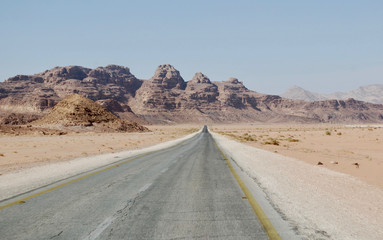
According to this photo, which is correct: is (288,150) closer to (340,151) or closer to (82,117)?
(340,151)

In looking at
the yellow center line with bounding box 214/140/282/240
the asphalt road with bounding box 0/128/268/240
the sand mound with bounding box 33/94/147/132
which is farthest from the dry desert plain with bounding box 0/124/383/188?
the sand mound with bounding box 33/94/147/132

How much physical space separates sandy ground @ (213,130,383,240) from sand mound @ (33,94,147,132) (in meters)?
75.8

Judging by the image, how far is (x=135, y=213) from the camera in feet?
21.0

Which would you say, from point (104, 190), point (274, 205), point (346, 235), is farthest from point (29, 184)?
point (346, 235)

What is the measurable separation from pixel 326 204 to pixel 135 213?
451 centimetres

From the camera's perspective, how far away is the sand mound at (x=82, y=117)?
81.1 m

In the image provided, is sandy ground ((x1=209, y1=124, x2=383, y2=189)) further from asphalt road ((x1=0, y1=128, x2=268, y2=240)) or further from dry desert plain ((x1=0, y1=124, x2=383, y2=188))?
asphalt road ((x1=0, y1=128, x2=268, y2=240))

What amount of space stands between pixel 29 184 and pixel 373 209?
10083mm

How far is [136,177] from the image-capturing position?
1145 centimetres

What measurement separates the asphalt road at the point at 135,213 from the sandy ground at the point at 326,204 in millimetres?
923

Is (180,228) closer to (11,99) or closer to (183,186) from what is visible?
(183,186)

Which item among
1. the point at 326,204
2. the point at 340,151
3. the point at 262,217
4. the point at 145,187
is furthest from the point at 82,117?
the point at 262,217

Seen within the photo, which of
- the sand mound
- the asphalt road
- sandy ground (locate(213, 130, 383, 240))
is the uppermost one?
the sand mound

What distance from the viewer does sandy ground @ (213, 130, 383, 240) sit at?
544 cm
